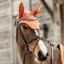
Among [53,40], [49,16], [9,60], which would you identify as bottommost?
[9,60]

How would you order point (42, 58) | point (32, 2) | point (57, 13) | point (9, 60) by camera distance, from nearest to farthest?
1. point (42, 58)
2. point (57, 13)
3. point (32, 2)
4. point (9, 60)

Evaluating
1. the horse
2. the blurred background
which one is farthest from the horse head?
the blurred background

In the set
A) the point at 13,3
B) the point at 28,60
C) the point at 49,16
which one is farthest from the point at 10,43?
the point at 28,60

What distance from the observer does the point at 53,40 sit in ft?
27.6

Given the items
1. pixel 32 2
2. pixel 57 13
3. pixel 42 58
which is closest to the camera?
pixel 42 58

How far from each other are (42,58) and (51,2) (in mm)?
4455

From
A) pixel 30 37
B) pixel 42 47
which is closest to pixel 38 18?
pixel 30 37

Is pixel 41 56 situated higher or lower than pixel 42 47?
lower

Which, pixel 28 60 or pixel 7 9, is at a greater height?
pixel 7 9

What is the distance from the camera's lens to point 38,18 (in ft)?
29.5

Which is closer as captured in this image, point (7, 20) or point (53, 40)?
point (53, 40)

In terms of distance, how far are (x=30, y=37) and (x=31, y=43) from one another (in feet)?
0.28

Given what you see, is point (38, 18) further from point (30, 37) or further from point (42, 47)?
point (42, 47)

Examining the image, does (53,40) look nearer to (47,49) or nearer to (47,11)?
(47,11)
